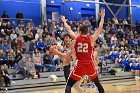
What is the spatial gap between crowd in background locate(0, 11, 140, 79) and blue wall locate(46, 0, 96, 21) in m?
1.76

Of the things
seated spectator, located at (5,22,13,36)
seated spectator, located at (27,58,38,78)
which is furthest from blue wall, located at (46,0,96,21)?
seated spectator, located at (27,58,38,78)

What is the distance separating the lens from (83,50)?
25.7ft

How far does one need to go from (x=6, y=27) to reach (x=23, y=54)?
7.52 feet

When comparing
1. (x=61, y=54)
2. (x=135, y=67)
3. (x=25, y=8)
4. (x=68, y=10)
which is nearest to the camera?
(x=61, y=54)

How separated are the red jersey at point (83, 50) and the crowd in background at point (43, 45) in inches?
382

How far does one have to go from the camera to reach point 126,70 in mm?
23391

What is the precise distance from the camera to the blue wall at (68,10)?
27500mm

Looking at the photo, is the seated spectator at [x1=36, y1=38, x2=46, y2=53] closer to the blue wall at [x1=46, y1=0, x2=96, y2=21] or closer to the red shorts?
the blue wall at [x1=46, y1=0, x2=96, y2=21]

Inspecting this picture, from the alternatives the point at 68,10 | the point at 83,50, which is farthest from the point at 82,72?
the point at 68,10

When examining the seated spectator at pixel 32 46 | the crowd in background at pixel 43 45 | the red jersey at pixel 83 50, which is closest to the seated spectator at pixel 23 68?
the crowd in background at pixel 43 45

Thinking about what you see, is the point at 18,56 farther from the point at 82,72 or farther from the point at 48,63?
the point at 82,72

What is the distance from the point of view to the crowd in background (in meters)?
17.8

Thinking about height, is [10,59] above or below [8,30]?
below

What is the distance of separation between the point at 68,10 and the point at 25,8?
426cm
